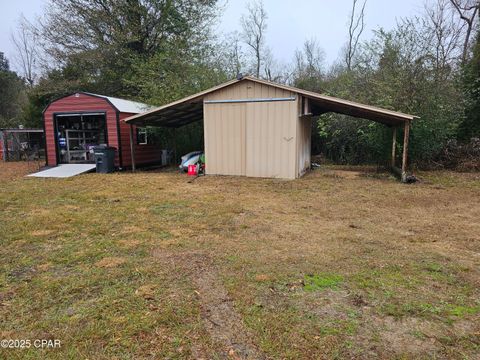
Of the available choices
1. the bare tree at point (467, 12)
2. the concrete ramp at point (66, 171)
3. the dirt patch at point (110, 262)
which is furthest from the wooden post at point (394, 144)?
the concrete ramp at point (66, 171)

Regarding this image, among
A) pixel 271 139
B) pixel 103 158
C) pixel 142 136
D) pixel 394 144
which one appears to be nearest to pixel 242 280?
pixel 271 139

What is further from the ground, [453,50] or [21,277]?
[453,50]

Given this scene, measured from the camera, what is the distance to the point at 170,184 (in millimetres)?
8633

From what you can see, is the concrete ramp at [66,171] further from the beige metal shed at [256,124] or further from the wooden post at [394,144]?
the wooden post at [394,144]

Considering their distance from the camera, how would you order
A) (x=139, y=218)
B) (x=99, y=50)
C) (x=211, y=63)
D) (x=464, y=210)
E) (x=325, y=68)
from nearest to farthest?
(x=139, y=218) → (x=464, y=210) → (x=211, y=63) → (x=99, y=50) → (x=325, y=68)

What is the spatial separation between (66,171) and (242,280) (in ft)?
31.6

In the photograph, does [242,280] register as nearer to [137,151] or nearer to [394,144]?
[394,144]

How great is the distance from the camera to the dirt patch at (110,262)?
132 inches

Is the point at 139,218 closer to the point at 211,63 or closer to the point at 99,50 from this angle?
the point at 211,63

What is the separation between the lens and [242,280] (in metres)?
3.01

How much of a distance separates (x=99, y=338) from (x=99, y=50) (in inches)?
664

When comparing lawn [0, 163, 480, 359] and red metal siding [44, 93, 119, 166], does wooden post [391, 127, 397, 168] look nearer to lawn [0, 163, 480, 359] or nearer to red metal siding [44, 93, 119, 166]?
lawn [0, 163, 480, 359]

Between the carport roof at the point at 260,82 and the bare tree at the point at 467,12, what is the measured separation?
25.6ft

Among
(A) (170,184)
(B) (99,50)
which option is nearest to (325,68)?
(B) (99,50)
